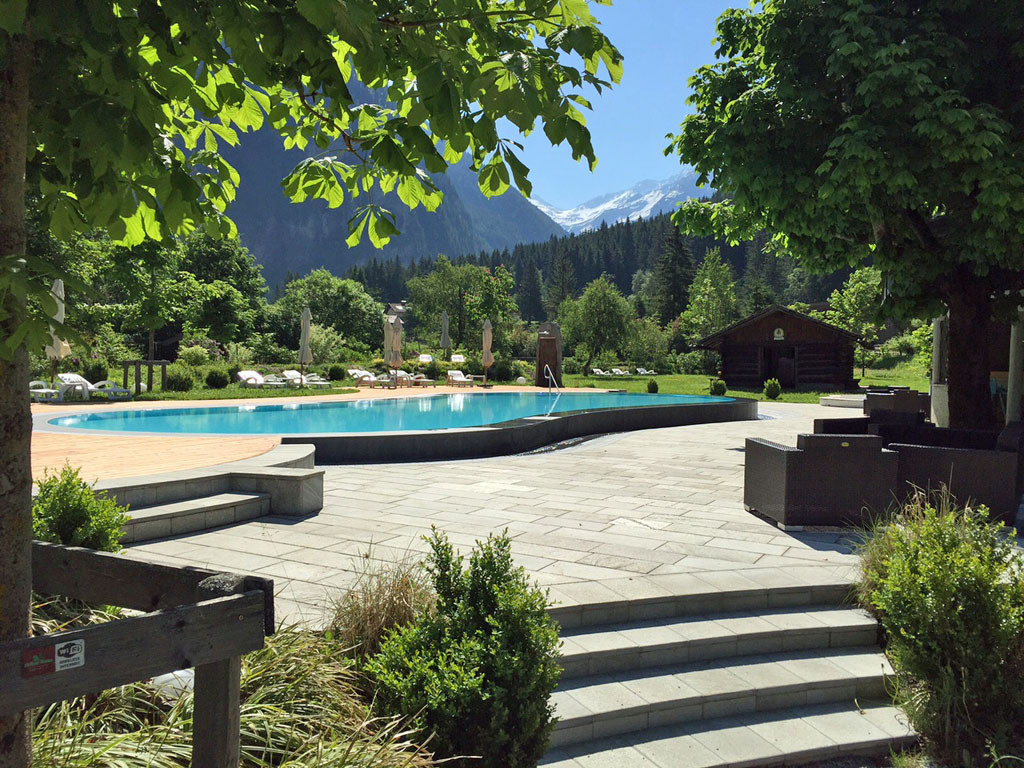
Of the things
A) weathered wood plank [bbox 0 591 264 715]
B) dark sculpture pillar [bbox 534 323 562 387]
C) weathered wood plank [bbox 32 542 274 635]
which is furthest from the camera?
dark sculpture pillar [bbox 534 323 562 387]

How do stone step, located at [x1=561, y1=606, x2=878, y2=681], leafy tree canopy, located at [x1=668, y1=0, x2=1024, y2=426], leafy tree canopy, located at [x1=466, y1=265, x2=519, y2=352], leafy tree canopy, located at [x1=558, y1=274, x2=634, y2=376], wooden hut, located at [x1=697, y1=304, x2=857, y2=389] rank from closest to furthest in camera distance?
stone step, located at [x1=561, y1=606, x2=878, y2=681] < leafy tree canopy, located at [x1=668, y1=0, x2=1024, y2=426] < wooden hut, located at [x1=697, y1=304, x2=857, y2=389] < leafy tree canopy, located at [x1=558, y1=274, x2=634, y2=376] < leafy tree canopy, located at [x1=466, y1=265, x2=519, y2=352]

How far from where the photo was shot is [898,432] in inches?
332

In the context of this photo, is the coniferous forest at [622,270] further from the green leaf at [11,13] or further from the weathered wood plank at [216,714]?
the green leaf at [11,13]

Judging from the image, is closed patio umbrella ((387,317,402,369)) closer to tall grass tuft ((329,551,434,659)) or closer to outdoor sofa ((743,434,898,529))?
outdoor sofa ((743,434,898,529))

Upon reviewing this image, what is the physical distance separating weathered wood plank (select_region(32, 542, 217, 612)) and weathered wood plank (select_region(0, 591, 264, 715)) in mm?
239

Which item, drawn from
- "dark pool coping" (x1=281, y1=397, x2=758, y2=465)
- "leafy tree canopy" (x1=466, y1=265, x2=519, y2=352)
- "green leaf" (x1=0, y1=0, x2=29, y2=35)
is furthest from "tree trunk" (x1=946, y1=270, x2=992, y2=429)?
"leafy tree canopy" (x1=466, y1=265, x2=519, y2=352)

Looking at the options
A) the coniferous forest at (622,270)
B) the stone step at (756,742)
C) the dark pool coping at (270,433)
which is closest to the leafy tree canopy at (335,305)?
the coniferous forest at (622,270)

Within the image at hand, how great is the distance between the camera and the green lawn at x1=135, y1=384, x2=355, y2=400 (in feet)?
70.1

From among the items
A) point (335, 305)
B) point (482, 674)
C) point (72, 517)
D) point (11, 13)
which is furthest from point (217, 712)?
point (335, 305)

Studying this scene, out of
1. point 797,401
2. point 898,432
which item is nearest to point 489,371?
point 797,401

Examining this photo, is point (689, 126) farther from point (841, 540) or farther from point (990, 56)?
point (841, 540)

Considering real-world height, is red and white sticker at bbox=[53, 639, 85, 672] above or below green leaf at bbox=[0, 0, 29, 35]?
below

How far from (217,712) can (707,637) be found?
331 centimetres

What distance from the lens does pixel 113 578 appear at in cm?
228
